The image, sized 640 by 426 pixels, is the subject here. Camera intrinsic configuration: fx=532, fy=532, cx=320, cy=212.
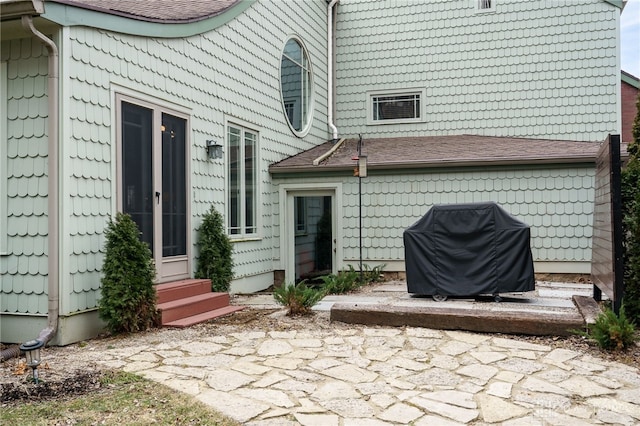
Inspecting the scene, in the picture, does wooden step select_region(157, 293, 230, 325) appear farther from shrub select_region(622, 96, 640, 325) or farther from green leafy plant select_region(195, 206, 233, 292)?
shrub select_region(622, 96, 640, 325)

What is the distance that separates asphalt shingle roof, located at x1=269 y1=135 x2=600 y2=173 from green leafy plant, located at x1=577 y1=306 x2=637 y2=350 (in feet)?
16.0

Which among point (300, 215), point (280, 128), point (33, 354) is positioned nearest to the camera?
point (33, 354)

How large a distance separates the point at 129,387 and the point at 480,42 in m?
10.8

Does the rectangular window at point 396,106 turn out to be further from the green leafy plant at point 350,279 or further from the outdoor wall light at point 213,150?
the outdoor wall light at point 213,150

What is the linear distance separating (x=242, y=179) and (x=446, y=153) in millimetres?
3869

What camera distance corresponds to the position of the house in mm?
5062

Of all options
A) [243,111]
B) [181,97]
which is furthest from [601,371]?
[243,111]

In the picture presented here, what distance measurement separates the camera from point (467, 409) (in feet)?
10.9

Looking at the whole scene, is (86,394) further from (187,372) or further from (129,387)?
(187,372)

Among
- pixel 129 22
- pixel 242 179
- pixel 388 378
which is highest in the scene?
pixel 129 22

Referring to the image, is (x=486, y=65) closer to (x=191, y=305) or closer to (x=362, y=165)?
(x=362, y=165)

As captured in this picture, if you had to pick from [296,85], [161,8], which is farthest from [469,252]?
[296,85]

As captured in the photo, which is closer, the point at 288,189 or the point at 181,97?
the point at 181,97

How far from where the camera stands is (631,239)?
521 centimetres
